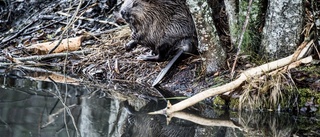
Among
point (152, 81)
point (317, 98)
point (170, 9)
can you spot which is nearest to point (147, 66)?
point (152, 81)

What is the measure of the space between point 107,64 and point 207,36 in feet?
4.51

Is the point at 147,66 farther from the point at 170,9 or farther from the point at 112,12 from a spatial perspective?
the point at 112,12

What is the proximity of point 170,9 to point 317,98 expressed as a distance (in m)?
1.59

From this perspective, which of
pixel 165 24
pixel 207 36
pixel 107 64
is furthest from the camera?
pixel 107 64

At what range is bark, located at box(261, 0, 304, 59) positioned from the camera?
4.36 meters

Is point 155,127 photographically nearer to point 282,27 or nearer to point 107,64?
point 282,27

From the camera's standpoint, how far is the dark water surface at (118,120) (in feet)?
11.8

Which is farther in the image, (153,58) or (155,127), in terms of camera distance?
(153,58)

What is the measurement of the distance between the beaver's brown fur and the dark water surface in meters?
0.68

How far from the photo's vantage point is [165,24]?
510cm

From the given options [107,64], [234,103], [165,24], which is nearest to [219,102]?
[234,103]

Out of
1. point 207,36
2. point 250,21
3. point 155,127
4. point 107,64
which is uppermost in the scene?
point 250,21

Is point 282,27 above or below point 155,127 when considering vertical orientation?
above

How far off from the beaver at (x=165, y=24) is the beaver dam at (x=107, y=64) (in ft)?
0.54
